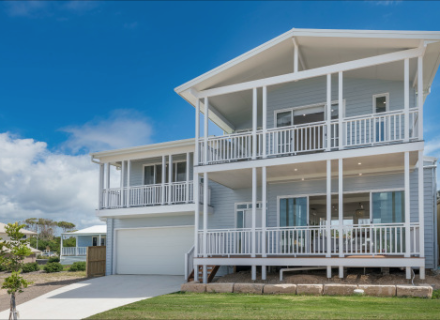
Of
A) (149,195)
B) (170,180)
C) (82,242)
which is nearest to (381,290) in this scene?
(170,180)

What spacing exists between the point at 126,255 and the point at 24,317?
895 cm

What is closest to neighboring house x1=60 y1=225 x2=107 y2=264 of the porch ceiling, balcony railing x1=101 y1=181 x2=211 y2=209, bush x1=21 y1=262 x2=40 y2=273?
bush x1=21 y1=262 x2=40 y2=273

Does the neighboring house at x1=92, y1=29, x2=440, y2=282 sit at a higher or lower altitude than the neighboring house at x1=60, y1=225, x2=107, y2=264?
higher

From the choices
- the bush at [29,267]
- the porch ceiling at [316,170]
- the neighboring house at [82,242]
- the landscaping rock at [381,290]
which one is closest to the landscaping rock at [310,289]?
the landscaping rock at [381,290]

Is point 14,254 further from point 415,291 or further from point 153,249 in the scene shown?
point 153,249

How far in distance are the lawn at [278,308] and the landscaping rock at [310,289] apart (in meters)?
0.36

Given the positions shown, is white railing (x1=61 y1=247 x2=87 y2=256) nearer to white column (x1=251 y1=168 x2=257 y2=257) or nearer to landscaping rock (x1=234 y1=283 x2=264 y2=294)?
white column (x1=251 y1=168 x2=257 y2=257)

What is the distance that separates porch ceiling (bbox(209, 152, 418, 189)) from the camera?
12523mm

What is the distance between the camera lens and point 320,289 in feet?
34.0

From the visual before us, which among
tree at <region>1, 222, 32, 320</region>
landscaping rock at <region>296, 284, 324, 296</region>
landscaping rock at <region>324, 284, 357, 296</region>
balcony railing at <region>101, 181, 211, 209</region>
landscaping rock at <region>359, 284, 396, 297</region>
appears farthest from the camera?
balcony railing at <region>101, 181, 211, 209</region>

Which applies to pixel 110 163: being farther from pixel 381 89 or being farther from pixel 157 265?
pixel 381 89

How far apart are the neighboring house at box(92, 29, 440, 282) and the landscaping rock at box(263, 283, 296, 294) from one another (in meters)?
1.20

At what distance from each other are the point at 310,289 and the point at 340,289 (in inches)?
28.1

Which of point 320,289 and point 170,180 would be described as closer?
point 320,289
